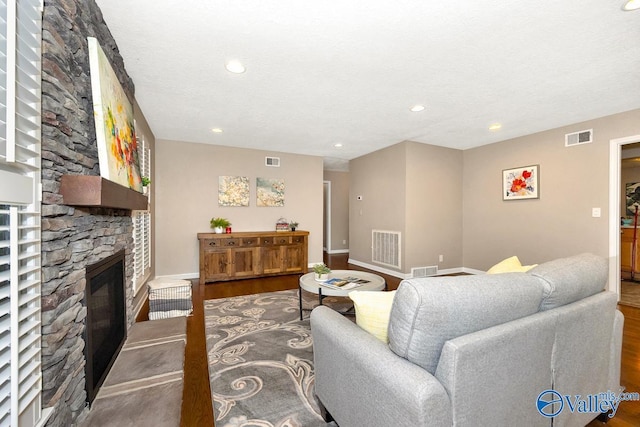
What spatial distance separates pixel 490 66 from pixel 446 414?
2599 mm

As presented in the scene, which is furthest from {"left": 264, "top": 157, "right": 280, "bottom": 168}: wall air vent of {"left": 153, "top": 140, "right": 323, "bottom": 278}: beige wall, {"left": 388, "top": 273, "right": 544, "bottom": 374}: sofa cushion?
{"left": 388, "top": 273, "right": 544, "bottom": 374}: sofa cushion

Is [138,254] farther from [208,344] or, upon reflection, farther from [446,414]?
[446,414]

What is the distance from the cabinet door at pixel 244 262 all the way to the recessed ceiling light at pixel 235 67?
2961mm

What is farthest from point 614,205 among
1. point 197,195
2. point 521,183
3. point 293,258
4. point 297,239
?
point 197,195

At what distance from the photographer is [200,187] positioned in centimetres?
469

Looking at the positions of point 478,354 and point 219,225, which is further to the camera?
point 219,225

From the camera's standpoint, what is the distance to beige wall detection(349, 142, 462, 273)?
466 cm

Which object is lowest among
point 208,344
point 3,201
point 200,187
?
point 208,344

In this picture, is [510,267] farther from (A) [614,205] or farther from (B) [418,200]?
(B) [418,200]

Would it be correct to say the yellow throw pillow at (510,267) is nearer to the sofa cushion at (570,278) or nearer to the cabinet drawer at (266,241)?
the sofa cushion at (570,278)

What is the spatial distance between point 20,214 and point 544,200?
552 cm

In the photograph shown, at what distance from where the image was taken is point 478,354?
3.16 feet

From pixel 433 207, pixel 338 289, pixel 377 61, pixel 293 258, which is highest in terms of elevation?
pixel 377 61

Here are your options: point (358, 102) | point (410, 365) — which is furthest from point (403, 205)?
point (410, 365)
